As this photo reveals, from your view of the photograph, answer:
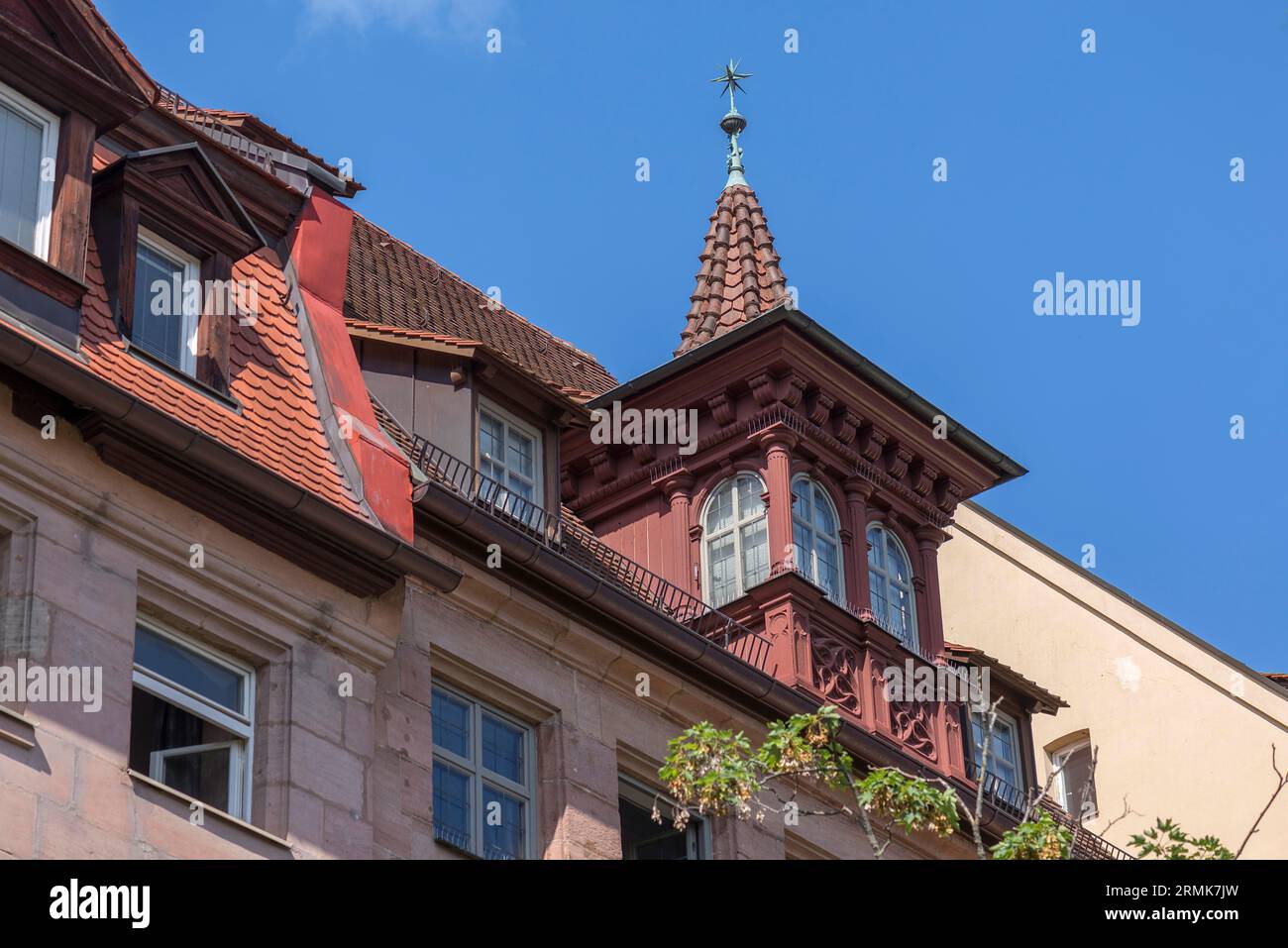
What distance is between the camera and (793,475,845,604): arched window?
25797mm

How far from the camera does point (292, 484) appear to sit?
19.3 metres

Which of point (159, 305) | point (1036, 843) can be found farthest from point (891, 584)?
point (159, 305)

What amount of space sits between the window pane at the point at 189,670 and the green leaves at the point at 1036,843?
188 inches

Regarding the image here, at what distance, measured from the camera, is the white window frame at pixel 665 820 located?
2258cm

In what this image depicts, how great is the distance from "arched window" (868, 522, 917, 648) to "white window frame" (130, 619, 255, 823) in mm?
8886

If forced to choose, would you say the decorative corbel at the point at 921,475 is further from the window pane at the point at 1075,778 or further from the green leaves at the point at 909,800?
the green leaves at the point at 909,800

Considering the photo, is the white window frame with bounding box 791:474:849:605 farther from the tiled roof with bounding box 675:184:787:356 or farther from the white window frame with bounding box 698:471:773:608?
the tiled roof with bounding box 675:184:787:356

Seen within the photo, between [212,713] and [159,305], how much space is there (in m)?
2.93

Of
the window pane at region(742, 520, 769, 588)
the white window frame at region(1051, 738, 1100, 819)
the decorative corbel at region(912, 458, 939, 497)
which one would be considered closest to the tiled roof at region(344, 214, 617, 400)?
the window pane at region(742, 520, 769, 588)

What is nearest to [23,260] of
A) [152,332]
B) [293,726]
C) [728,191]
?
[152,332]

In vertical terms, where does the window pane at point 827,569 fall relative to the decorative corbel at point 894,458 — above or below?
below

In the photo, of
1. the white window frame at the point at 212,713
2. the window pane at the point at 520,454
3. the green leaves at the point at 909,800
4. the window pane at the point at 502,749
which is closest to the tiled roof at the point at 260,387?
the white window frame at the point at 212,713

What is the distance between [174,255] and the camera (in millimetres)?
20203
